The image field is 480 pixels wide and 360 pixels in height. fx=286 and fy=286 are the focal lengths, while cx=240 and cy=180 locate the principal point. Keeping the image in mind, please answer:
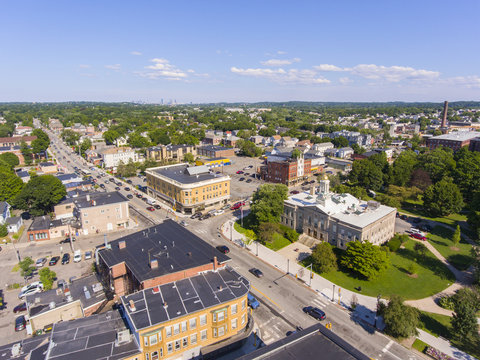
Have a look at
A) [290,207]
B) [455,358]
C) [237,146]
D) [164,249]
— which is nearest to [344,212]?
[290,207]

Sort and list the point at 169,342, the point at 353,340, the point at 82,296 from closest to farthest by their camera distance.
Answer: the point at 169,342 → the point at 353,340 → the point at 82,296

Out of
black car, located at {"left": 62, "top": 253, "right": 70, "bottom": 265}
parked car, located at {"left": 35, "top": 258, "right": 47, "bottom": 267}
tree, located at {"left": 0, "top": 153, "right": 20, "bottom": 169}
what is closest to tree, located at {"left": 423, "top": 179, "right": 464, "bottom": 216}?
black car, located at {"left": 62, "top": 253, "right": 70, "bottom": 265}

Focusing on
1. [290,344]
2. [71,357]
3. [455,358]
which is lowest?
[455,358]

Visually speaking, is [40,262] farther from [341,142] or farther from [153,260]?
[341,142]

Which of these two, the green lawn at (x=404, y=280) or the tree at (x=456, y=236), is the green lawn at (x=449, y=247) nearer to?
the tree at (x=456, y=236)

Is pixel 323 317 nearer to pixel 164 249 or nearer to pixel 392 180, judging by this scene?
pixel 164 249

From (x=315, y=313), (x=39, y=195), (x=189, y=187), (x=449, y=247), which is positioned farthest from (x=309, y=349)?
(x=39, y=195)
